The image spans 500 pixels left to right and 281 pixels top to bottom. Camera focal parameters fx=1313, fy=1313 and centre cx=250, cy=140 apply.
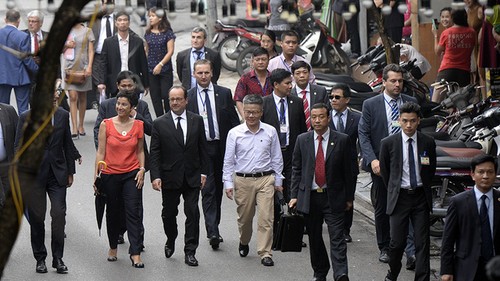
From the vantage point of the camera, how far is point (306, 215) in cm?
1267

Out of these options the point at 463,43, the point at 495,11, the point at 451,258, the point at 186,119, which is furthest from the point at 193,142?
the point at 463,43

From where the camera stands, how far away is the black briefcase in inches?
501

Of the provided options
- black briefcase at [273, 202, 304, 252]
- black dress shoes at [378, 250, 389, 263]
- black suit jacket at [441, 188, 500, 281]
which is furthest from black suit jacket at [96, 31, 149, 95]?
black suit jacket at [441, 188, 500, 281]

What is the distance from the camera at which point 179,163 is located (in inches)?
537

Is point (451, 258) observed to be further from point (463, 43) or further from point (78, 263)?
point (463, 43)

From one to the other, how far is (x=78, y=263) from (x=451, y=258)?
4.53 m

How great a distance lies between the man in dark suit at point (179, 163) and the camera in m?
13.6

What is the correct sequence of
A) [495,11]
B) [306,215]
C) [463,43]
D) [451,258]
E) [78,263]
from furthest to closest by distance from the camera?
[463,43], [495,11], [78,263], [306,215], [451,258]

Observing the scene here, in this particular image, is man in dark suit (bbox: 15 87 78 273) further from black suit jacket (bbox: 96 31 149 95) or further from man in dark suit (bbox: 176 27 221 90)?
black suit jacket (bbox: 96 31 149 95)

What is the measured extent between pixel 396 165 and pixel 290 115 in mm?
2114

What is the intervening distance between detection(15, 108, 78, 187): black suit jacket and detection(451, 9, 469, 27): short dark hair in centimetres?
772

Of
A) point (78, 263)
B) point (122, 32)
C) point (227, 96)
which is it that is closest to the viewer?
point (78, 263)

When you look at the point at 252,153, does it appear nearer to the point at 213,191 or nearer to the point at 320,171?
the point at 213,191

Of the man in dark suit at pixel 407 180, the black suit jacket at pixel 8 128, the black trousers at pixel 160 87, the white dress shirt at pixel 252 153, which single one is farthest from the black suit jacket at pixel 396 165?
the black trousers at pixel 160 87
